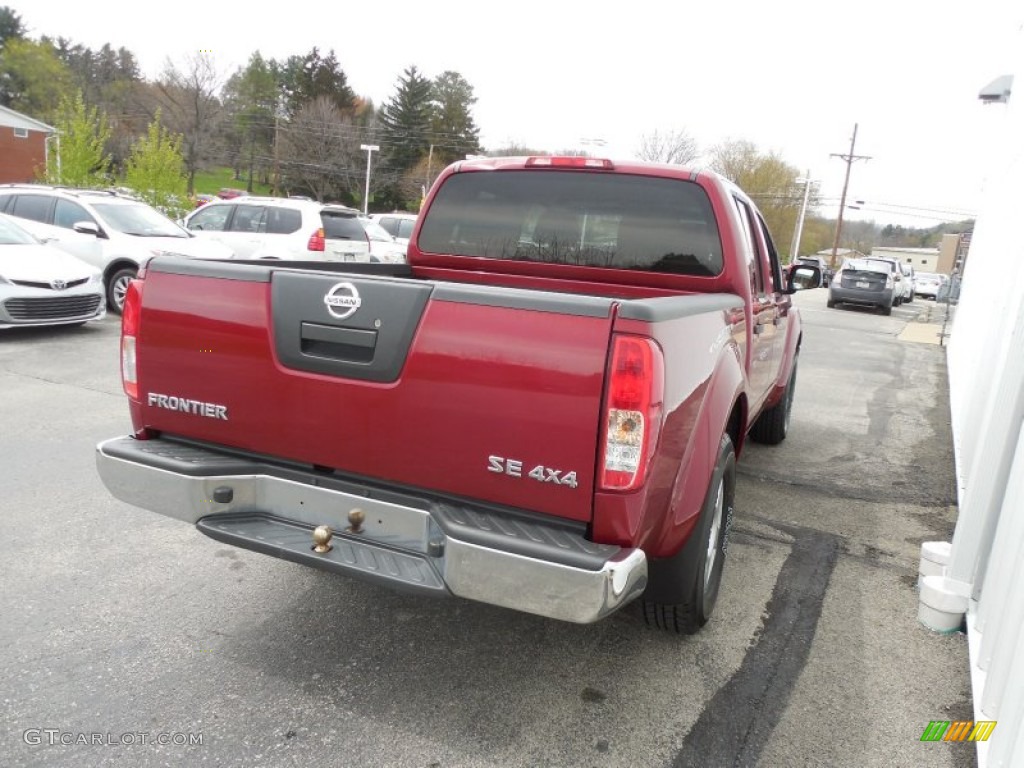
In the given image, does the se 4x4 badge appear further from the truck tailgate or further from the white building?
the white building

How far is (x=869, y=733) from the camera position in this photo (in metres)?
2.82

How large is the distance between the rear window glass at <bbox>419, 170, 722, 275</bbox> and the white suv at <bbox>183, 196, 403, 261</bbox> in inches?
348

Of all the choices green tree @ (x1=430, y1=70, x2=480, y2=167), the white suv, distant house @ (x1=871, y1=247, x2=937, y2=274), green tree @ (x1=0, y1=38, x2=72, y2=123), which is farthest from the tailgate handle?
distant house @ (x1=871, y1=247, x2=937, y2=274)

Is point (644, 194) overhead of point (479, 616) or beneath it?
overhead

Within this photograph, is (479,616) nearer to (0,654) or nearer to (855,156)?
(0,654)

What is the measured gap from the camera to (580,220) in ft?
13.5

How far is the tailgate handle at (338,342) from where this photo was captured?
265 centimetres

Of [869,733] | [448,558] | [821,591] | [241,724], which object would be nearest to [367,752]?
[241,724]

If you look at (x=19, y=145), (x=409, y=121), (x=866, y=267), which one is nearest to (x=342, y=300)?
(x=866, y=267)

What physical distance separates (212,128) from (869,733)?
6424 centimetres

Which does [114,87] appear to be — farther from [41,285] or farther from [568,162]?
[568,162]

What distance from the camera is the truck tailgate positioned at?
2.38 meters

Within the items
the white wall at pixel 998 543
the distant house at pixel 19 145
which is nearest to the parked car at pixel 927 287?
the white wall at pixel 998 543
